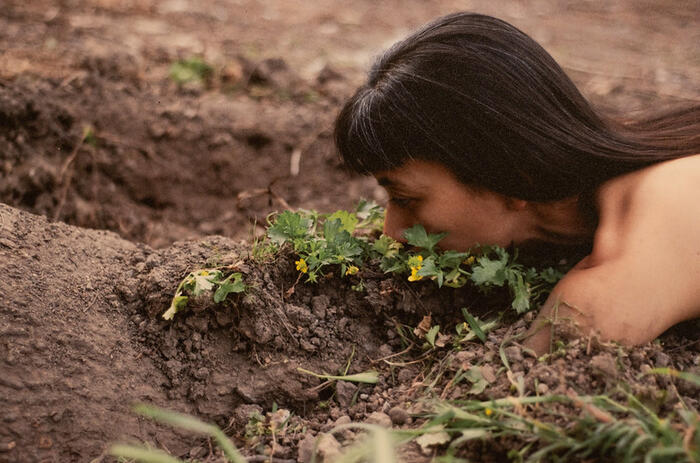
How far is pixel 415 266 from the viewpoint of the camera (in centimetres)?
189

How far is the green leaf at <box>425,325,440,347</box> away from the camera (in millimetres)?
1844

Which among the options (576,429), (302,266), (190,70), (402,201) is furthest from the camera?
(190,70)

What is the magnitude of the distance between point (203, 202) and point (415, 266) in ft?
5.50

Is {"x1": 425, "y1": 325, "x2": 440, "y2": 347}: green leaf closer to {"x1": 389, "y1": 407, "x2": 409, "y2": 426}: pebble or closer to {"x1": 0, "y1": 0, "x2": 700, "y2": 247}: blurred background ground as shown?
{"x1": 389, "y1": 407, "x2": 409, "y2": 426}: pebble

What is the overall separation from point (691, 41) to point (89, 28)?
441cm

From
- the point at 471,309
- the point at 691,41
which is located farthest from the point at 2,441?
the point at 691,41

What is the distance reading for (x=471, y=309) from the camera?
1.97 meters

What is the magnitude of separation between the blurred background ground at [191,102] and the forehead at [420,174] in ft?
1.76

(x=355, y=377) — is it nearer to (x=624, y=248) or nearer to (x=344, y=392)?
(x=344, y=392)

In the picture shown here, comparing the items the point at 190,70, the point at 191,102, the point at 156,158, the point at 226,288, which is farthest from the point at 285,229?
the point at 190,70

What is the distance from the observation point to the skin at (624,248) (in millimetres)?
1619

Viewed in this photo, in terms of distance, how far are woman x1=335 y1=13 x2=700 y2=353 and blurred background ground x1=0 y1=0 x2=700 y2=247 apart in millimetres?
562

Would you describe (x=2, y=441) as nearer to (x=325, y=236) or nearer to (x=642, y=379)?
(x=325, y=236)

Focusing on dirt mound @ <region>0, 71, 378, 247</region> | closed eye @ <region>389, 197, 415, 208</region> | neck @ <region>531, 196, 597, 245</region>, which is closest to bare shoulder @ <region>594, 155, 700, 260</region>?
neck @ <region>531, 196, 597, 245</region>
